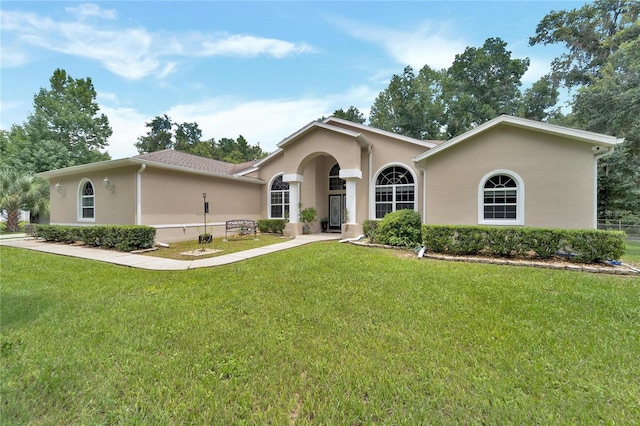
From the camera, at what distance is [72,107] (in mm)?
30031

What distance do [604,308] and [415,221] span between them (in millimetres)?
6716

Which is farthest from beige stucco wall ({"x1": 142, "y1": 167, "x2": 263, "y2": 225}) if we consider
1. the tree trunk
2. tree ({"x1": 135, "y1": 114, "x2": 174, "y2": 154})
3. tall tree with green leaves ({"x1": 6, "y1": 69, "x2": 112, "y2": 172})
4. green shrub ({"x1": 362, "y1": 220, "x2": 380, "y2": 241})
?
tree ({"x1": 135, "y1": 114, "x2": 174, "y2": 154})

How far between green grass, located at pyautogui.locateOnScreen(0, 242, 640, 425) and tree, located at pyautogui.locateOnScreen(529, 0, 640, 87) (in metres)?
28.4

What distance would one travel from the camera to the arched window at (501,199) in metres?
9.24

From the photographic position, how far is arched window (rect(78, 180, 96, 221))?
41.9 ft

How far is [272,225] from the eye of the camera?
631 inches

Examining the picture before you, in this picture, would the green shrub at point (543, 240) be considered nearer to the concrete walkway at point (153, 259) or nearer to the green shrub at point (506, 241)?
the green shrub at point (506, 241)

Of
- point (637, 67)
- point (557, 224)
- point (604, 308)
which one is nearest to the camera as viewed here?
point (604, 308)

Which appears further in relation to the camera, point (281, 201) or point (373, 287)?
point (281, 201)

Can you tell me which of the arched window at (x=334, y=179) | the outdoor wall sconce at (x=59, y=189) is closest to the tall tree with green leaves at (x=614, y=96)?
the arched window at (x=334, y=179)

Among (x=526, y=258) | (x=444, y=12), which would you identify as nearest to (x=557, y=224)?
(x=526, y=258)

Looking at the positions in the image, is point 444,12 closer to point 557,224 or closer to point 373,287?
point 557,224

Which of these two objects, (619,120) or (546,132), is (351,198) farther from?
(619,120)

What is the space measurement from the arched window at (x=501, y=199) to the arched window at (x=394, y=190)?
3.80 m
